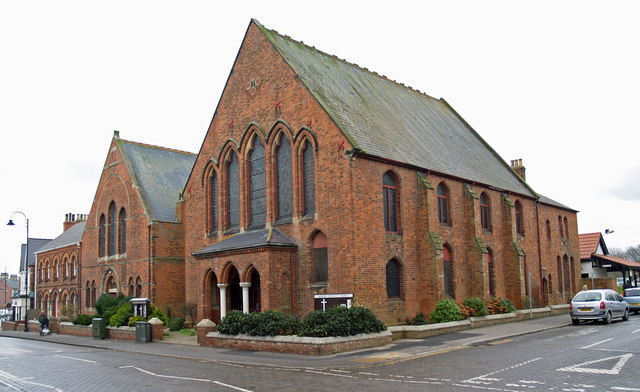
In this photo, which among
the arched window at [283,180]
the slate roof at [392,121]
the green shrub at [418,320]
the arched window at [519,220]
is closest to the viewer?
the green shrub at [418,320]

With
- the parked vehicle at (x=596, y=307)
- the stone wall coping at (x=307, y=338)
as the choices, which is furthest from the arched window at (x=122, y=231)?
the parked vehicle at (x=596, y=307)

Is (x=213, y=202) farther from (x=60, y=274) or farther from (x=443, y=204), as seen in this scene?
(x=60, y=274)

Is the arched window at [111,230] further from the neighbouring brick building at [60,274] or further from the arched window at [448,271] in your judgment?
the arched window at [448,271]

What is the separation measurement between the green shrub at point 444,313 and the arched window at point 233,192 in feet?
35.6

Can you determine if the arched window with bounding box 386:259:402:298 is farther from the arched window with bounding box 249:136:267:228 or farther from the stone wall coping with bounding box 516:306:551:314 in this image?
the stone wall coping with bounding box 516:306:551:314

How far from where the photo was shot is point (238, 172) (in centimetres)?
2928

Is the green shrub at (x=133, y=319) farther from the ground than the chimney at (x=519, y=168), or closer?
closer

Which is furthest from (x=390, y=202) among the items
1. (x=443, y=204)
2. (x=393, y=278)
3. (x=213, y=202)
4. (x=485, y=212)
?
(x=213, y=202)

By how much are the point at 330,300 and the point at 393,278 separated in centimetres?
404

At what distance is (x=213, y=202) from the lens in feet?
102

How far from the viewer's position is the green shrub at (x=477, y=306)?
2631 centimetres

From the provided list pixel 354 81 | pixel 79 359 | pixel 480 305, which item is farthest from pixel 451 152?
pixel 79 359

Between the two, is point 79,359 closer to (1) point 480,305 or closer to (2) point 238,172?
(2) point 238,172

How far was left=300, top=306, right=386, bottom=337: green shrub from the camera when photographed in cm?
1889
